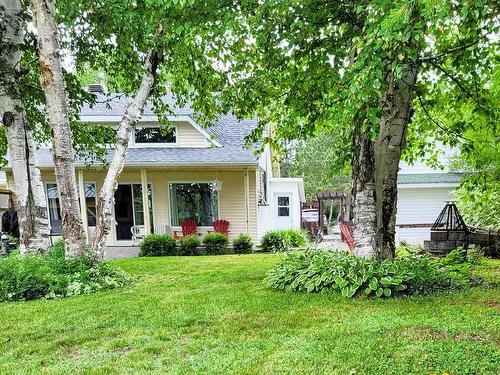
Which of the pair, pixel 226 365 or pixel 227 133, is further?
pixel 227 133

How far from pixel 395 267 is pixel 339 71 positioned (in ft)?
9.21

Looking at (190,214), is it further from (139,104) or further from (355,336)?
(355,336)

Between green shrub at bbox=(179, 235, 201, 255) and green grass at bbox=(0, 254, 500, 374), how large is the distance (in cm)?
585

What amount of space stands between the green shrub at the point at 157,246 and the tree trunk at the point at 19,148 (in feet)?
15.4

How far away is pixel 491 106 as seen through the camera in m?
5.93

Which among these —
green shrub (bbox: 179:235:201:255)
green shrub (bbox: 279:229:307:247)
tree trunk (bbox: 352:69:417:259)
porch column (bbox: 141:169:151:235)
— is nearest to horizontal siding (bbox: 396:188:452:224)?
green shrub (bbox: 279:229:307:247)

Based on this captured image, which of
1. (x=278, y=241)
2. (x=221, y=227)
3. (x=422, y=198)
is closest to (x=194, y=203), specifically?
(x=221, y=227)

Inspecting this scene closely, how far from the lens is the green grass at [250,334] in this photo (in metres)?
2.79

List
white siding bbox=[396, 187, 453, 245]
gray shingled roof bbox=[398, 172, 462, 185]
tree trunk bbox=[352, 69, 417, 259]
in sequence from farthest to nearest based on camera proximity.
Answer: white siding bbox=[396, 187, 453, 245] < gray shingled roof bbox=[398, 172, 462, 185] < tree trunk bbox=[352, 69, 417, 259]

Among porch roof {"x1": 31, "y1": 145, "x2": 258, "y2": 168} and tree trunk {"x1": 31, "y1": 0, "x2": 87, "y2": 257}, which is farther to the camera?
porch roof {"x1": 31, "y1": 145, "x2": 258, "y2": 168}

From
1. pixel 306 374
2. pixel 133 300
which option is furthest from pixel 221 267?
pixel 306 374

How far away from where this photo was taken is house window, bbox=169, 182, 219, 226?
42.5 feet

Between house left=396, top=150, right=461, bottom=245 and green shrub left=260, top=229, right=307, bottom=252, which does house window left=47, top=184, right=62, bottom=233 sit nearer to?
green shrub left=260, top=229, right=307, bottom=252

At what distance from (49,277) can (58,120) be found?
2.48 meters
